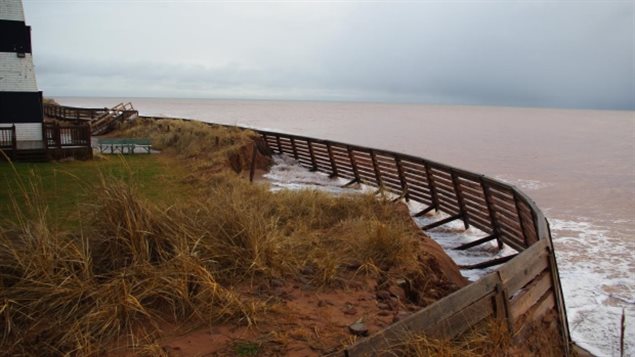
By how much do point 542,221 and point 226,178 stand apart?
7936 mm

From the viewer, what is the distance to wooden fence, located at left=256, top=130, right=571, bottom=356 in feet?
12.8

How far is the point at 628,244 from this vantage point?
12.1 meters

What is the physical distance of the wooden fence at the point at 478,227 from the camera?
3916mm

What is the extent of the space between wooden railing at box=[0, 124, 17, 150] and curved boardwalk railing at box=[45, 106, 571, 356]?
1026cm

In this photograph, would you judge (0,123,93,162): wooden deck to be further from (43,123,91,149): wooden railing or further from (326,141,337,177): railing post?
(326,141,337,177): railing post

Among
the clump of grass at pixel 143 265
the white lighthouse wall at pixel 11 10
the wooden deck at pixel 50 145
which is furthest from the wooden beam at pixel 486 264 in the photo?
the white lighthouse wall at pixel 11 10

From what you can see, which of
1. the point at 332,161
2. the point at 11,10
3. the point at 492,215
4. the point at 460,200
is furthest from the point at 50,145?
the point at 492,215

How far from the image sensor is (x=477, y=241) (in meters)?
10.3

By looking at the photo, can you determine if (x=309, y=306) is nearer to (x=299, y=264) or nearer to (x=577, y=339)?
(x=299, y=264)

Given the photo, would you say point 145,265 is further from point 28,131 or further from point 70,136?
point 28,131

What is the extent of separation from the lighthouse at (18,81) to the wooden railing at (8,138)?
25cm

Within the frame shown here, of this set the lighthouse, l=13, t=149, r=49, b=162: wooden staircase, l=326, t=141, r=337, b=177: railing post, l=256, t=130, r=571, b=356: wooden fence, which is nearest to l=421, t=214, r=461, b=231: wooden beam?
l=256, t=130, r=571, b=356: wooden fence

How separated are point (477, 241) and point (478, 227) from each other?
706mm

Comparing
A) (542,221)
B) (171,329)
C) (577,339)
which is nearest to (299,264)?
(171,329)
